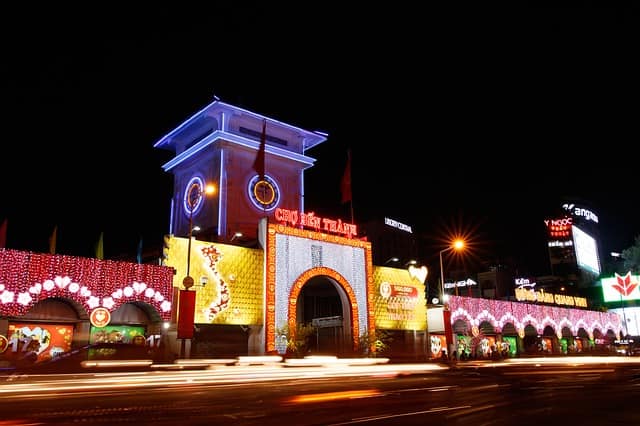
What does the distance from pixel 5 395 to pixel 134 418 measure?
5369 millimetres

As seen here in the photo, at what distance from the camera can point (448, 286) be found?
→ 346 ft

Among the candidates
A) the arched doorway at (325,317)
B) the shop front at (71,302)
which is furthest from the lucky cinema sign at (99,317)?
the arched doorway at (325,317)

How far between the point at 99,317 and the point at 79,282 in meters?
2.09

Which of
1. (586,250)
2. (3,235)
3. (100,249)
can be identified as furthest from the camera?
(586,250)

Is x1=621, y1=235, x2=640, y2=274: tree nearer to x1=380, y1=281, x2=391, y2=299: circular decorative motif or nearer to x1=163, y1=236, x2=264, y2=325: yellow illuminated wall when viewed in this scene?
x1=380, y1=281, x2=391, y2=299: circular decorative motif

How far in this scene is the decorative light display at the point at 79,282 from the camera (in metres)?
26.1

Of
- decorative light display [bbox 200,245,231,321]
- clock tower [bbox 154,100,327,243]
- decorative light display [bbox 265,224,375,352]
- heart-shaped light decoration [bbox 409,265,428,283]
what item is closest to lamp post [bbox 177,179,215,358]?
decorative light display [bbox 200,245,231,321]

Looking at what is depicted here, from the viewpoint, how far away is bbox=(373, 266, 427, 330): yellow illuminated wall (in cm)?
4216

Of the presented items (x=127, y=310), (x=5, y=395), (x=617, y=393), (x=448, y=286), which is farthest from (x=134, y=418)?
(x=448, y=286)

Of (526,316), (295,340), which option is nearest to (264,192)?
(295,340)

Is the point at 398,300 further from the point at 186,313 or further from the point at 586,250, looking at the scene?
the point at 586,250

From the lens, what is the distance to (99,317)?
28.3 metres

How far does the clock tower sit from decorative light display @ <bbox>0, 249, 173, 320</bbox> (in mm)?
10338

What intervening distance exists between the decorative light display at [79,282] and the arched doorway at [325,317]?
10513mm
